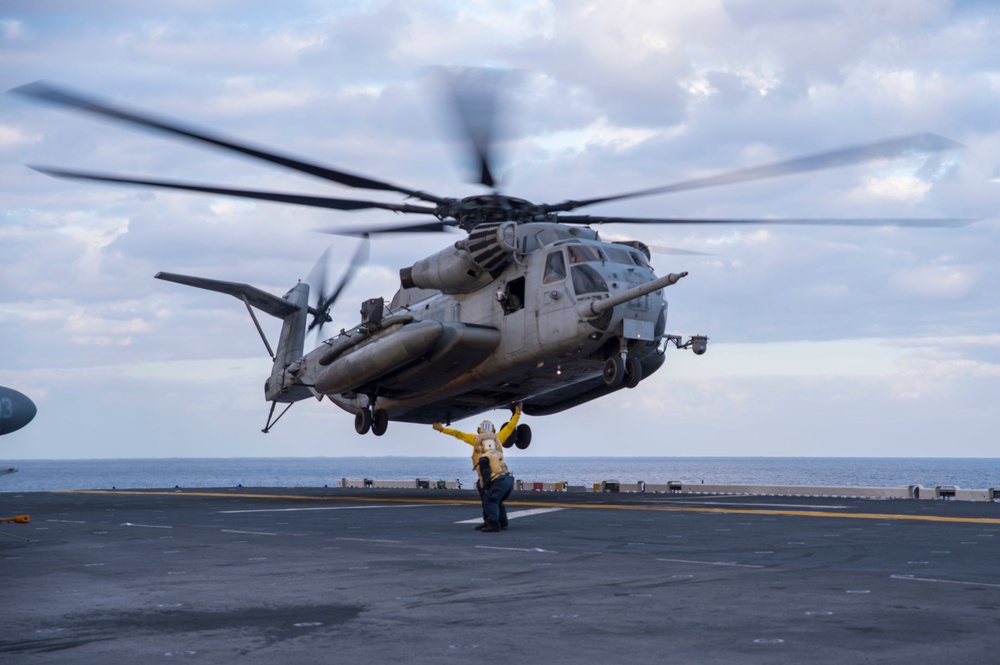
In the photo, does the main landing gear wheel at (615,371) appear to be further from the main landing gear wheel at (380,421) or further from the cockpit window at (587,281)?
the main landing gear wheel at (380,421)

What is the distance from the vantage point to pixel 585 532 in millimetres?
15500

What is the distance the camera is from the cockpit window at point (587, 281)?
78.0 ft

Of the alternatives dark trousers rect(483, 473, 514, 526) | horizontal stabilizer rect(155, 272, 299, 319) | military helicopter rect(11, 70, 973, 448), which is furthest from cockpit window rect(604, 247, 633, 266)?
horizontal stabilizer rect(155, 272, 299, 319)

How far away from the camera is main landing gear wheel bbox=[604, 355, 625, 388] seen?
78.9ft

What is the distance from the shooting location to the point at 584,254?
954 inches

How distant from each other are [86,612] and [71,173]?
1049cm

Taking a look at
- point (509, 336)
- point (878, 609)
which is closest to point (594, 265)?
point (509, 336)

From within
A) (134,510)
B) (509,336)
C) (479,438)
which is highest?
(509,336)

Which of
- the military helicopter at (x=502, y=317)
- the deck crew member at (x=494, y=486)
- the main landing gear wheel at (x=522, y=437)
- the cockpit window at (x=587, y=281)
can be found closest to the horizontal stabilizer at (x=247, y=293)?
the military helicopter at (x=502, y=317)

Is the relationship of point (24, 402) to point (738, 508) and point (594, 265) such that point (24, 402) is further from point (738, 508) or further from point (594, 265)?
point (738, 508)

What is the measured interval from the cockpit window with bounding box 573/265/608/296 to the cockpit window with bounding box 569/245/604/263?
8.2 inches

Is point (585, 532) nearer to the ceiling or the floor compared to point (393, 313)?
nearer to the floor

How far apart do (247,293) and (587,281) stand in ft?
47.3

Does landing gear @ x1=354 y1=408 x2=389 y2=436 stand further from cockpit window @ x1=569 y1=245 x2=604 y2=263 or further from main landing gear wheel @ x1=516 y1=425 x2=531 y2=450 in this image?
cockpit window @ x1=569 y1=245 x2=604 y2=263
